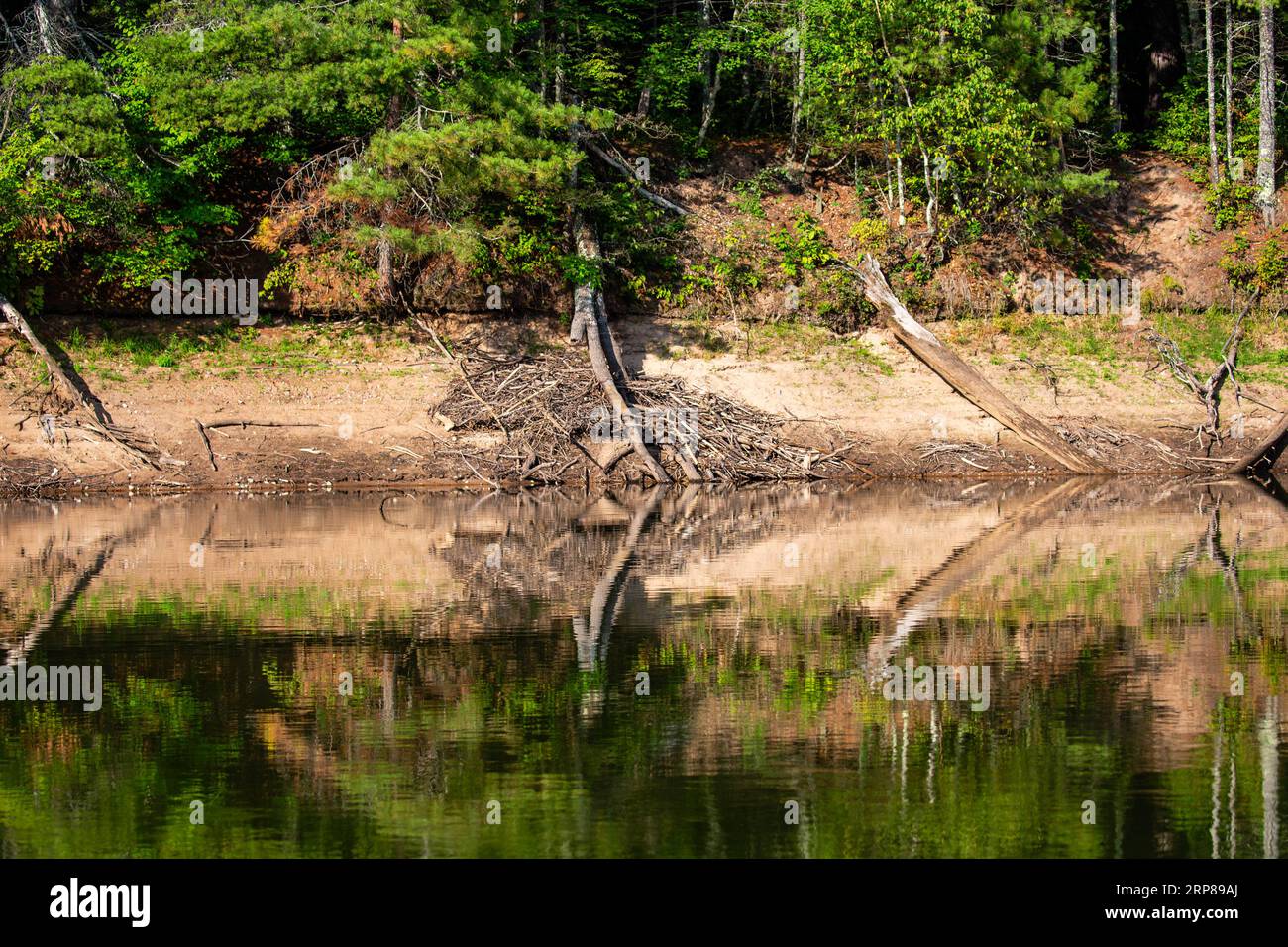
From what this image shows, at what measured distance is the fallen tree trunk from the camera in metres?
27.3

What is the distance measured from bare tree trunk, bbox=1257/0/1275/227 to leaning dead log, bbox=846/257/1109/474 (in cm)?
963

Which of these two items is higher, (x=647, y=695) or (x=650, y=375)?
(x=650, y=375)

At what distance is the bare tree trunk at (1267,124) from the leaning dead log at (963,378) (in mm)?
9626

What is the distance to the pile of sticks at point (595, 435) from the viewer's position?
26.2 m

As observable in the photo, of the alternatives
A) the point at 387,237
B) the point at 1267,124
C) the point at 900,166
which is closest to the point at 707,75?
the point at 900,166

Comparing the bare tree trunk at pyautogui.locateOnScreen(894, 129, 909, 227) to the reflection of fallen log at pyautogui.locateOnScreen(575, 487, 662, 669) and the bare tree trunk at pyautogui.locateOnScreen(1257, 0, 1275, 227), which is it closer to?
the bare tree trunk at pyautogui.locateOnScreen(1257, 0, 1275, 227)

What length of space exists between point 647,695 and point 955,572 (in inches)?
246

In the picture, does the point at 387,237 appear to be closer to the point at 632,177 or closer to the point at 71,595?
the point at 632,177

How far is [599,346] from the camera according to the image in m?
28.2

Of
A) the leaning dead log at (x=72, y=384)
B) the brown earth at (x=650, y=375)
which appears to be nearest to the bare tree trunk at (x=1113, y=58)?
the brown earth at (x=650, y=375)

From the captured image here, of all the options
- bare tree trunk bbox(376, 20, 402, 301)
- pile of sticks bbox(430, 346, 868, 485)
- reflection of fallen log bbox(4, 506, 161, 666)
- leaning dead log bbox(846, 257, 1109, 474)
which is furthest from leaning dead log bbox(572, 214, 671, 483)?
reflection of fallen log bbox(4, 506, 161, 666)

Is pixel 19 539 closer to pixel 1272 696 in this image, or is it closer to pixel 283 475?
pixel 283 475

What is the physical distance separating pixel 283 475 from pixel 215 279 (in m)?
6.06

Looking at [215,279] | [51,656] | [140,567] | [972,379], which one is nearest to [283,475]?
[215,279]
